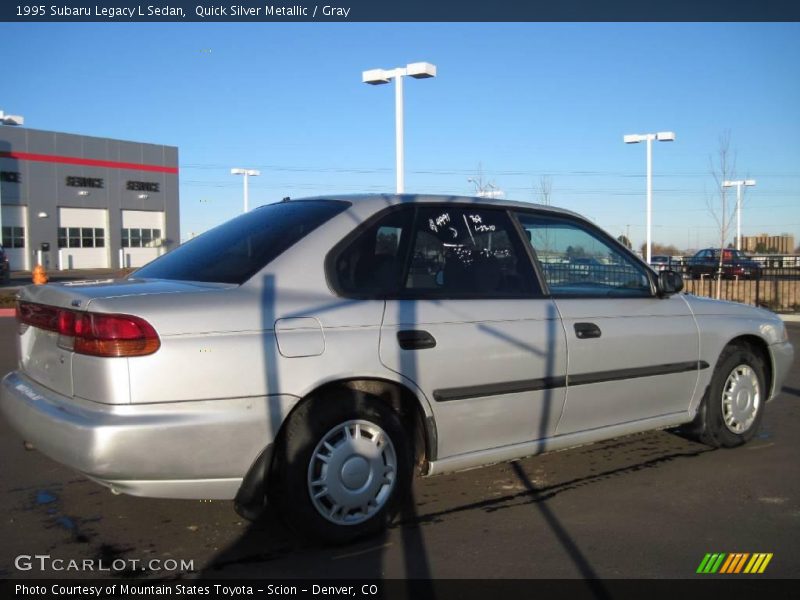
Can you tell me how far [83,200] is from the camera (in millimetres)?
48781

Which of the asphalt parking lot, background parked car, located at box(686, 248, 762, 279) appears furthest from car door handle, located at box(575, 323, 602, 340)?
background parked car, located at box(686, 248, 762, 279)

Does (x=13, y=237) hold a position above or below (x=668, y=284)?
above

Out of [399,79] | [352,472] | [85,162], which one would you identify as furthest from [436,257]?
[85,162]

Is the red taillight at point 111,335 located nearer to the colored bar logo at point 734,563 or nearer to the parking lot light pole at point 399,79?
the colored bar logo at point 734,563

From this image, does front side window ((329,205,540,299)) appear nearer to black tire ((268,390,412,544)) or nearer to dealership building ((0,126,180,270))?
black tire ((268,390,412,544))

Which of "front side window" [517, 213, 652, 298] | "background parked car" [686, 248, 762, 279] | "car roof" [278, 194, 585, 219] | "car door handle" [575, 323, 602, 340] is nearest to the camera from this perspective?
"car roof" [278, 194, 585, 219]

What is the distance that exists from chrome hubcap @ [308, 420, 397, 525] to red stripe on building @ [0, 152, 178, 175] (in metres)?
47.5

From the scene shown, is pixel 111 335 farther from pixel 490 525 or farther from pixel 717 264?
pixel 717 264

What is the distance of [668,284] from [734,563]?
1975 mm

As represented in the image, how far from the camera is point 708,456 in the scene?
550cm

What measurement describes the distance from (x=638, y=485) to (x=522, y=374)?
126cm

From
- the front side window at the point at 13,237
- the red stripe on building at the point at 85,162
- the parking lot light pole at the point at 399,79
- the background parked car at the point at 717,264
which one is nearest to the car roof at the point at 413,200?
the parking lot light pole at the point at 399,79

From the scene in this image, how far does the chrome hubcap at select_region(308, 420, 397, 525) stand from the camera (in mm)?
3648

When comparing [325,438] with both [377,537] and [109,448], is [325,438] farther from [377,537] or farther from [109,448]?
[109,448]
